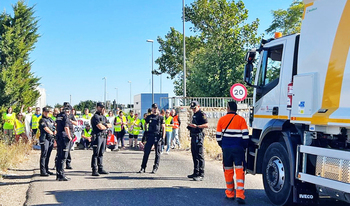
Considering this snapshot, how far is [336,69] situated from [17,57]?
16.7m

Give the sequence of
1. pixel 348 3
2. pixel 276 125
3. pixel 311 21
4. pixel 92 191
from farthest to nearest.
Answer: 1. pixel 92 191
2. pixel 276 125
3. pixel 311 21
4. pixel 348 3

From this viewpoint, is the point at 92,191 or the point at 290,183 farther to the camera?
the point at 92,191

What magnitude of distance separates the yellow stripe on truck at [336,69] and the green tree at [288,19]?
72.0 ft

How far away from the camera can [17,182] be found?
29.2 feet

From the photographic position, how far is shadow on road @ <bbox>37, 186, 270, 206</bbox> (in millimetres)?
6762

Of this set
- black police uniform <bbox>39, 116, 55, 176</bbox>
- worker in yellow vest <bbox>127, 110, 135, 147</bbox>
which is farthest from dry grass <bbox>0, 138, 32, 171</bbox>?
worker in yellow vest <bbox>127, 110, 135, 147</bbox>

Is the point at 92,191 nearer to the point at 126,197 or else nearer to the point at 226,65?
the point at 126,197

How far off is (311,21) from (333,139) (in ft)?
6.13

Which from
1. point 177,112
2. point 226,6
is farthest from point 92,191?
point 226,6

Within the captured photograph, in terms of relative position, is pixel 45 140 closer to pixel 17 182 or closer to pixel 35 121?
pixel 17 182

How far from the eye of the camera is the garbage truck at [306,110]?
16.6 feet

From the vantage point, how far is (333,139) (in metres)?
5.34

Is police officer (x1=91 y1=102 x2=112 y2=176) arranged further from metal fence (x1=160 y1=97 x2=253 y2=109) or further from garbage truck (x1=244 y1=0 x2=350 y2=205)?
metal fence (x1=160 y1=97 x2=253 y2=109)

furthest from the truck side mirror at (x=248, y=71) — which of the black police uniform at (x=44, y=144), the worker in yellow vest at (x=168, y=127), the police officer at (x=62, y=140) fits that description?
the worker in yellow vest at (x=168, y=127)
